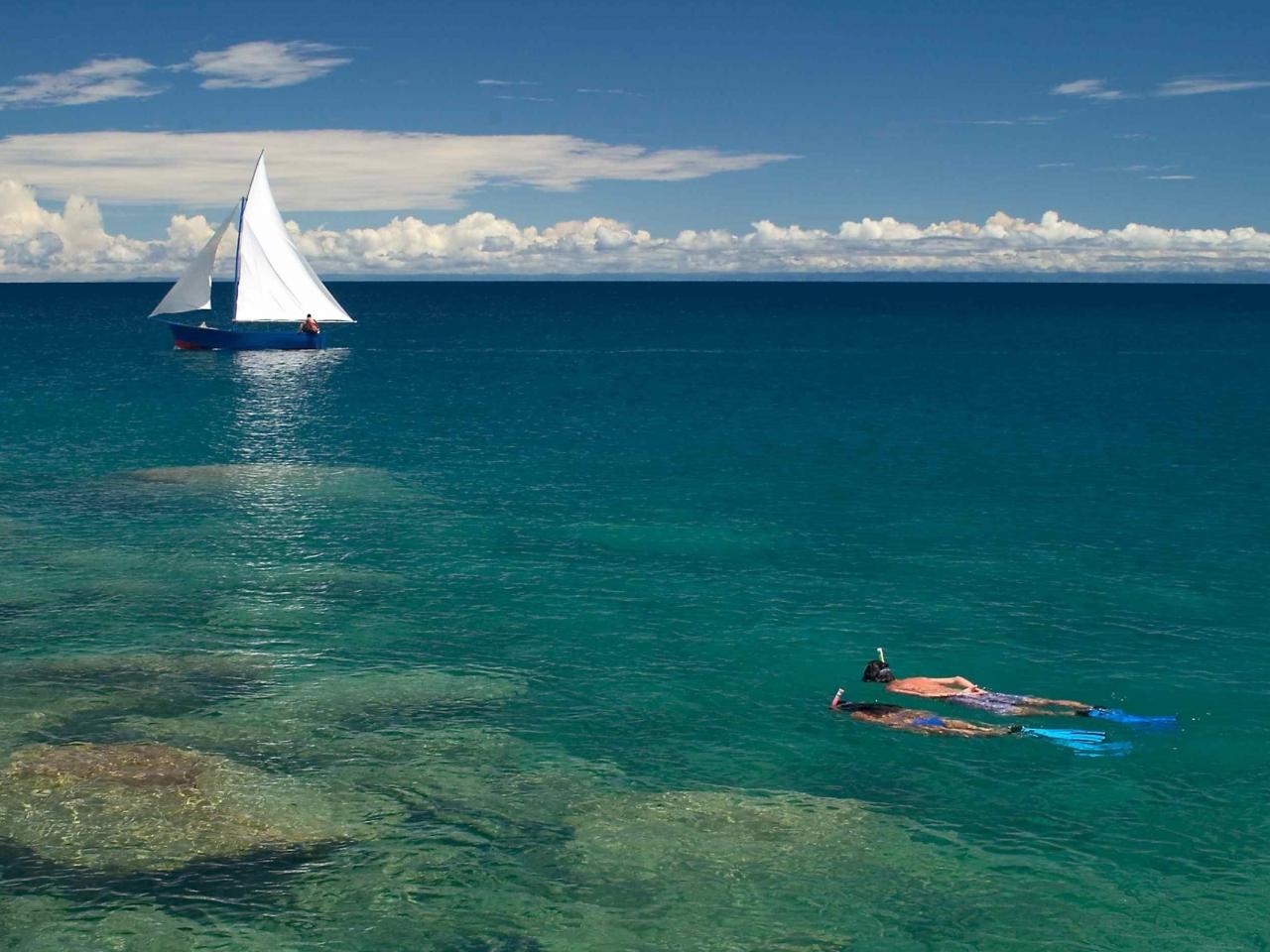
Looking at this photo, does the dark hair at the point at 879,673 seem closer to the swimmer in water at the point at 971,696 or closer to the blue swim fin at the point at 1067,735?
the swimmer in water at the point at 971,696

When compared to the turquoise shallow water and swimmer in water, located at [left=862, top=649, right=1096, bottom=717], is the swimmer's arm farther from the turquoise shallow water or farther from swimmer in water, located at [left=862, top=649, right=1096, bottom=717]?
the turquoise shallow water

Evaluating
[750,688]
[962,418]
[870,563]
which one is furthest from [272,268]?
[750,688]

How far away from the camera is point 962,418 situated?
107m

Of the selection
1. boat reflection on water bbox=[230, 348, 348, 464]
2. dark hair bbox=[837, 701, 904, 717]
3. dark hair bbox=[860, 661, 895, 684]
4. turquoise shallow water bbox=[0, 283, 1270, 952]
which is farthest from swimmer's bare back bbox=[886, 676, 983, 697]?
boat reflection on water bbox=[230, 348, 348, 464]

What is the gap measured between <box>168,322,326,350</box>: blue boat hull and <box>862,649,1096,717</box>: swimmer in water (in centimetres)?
13113

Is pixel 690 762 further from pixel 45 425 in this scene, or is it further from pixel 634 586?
pixel 45 425

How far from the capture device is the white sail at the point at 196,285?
144 metres

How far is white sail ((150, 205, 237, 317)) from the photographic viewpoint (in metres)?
144

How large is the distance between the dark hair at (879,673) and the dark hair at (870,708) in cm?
177

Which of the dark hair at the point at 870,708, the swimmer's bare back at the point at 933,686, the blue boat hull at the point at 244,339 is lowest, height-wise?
the dark hair at the point at 870,708

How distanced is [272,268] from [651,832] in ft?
437

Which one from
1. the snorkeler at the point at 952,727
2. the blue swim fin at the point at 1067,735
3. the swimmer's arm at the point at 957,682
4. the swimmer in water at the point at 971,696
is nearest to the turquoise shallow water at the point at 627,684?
the snorkeler at the point at 952,727

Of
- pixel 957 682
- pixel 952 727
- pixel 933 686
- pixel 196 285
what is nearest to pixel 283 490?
pixel 933 686

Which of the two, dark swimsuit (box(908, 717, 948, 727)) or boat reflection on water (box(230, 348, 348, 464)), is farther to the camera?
boat reflection on water (box(230, 348, 348, 464))
